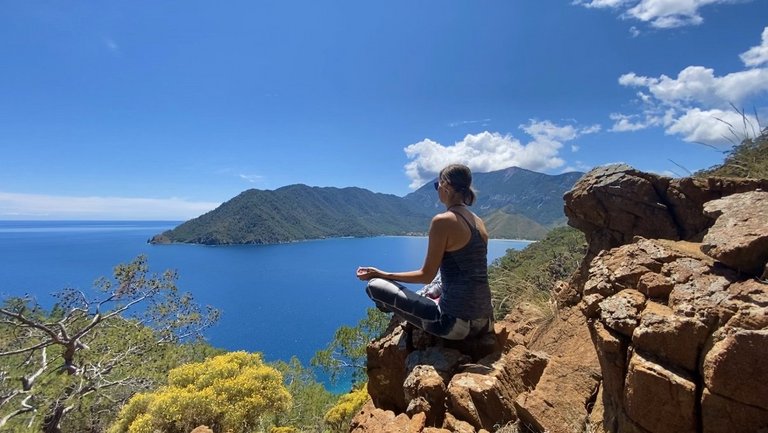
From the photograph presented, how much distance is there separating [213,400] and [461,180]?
531 centimetres

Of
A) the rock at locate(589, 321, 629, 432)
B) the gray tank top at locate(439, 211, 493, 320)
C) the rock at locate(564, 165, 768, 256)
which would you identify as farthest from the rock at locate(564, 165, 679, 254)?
the rock at locate(589, 321, 629, 432)

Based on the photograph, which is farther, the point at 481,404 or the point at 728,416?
the point at 481,404

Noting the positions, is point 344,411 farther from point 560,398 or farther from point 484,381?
point 560,398

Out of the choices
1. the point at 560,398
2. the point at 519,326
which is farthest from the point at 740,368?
the point at 519,326

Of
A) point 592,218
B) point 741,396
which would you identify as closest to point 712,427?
point 741,396

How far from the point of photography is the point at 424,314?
3.93 metres

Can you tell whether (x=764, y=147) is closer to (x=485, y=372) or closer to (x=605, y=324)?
(x=605, y=324)

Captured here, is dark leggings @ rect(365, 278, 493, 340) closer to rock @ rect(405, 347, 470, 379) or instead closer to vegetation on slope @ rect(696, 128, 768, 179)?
rock @ rect(405, 347, 470, 379)

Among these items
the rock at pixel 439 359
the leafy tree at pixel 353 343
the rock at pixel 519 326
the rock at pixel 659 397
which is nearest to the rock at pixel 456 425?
the rock at pixel 439 359

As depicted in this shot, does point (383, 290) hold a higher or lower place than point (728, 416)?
higher

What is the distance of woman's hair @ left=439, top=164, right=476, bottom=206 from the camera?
13.0 feet

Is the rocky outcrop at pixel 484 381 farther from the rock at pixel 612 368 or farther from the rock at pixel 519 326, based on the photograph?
the rock at pixel 612 368

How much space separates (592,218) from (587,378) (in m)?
3.46

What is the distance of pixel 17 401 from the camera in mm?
13766
